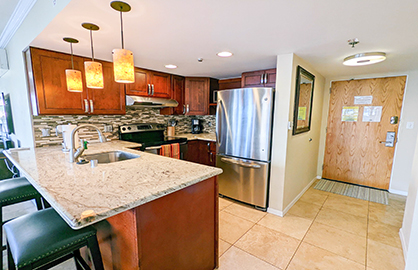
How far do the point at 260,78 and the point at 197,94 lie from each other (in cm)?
128

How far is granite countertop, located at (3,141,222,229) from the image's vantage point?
867 millimetres

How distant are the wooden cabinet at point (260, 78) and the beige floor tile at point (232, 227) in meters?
1.93

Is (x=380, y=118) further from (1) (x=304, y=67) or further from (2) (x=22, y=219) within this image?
(2) (x=22, y=219)

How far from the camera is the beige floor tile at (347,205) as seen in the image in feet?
8.54

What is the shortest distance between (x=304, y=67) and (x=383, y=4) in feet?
4.53

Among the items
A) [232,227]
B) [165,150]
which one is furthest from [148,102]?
[232,227]

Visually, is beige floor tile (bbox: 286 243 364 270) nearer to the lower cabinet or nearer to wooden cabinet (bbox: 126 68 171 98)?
the lower cabinet

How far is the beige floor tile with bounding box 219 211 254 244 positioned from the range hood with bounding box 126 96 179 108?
1921 millimetres

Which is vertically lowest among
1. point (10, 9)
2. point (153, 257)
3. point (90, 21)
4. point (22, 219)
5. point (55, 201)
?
point (153, 257)

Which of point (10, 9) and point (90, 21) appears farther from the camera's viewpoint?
point (10, 9)

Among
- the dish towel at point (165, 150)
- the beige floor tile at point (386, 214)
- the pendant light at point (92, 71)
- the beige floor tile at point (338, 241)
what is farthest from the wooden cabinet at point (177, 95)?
the beige floor tile at point (386, 214)

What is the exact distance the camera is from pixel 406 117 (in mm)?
3049

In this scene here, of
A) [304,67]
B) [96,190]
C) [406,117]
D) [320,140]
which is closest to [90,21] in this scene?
[96,190]

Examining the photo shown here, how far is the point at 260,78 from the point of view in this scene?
2902 mm
